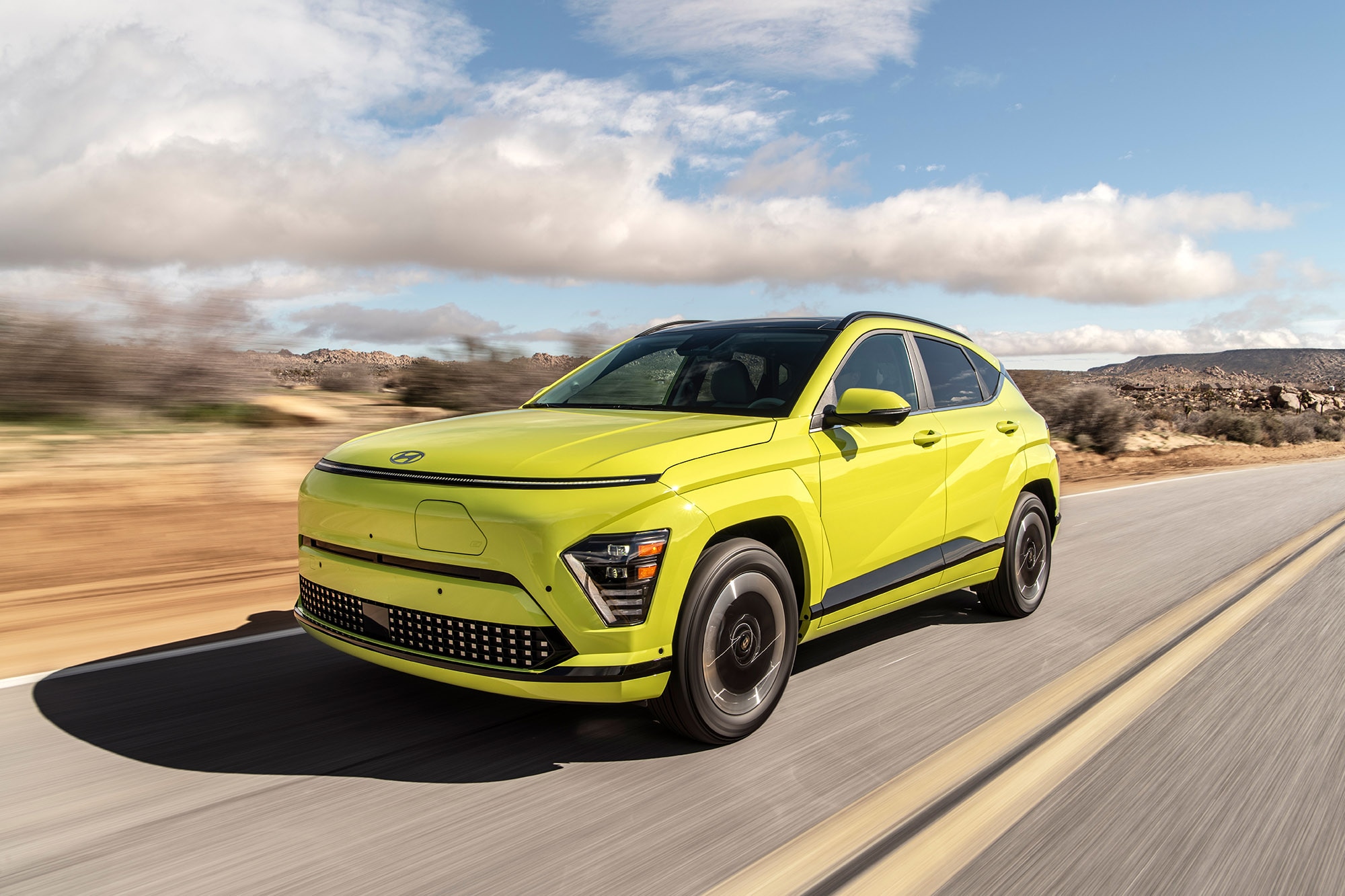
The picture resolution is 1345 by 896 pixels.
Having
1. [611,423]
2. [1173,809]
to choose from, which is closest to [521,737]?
[611,423]

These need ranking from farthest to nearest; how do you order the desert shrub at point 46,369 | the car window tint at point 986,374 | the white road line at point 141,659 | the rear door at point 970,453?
the desert shrub at point 46,369, the car window tint at point 986,374, the rear door at point 970,453, the white road line at point 141,659

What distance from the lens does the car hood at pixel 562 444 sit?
365 cm

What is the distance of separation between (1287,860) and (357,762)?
3110 mm

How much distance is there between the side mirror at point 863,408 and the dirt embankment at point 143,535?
135 inches

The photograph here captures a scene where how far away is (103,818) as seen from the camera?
10.5ft

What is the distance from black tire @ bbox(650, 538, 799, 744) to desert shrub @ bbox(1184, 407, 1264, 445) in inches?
1355

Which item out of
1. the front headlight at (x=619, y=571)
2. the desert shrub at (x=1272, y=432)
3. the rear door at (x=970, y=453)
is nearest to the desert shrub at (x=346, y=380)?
the rear door at (x=970, y=453)

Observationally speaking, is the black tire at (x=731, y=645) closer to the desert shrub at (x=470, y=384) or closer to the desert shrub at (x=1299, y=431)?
the desert shrub at (x=470, y=384)

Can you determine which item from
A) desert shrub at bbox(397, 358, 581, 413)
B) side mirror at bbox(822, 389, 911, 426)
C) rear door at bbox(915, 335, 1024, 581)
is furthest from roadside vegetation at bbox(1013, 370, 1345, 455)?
side mirror at bbox(822, 389, 911, 426)

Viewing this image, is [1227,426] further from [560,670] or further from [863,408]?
[560,670]

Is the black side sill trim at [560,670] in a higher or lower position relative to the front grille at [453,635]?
lower

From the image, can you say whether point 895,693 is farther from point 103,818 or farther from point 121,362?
point 121,362

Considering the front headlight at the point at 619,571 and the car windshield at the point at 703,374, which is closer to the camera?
the front headlight at the point at 619,571

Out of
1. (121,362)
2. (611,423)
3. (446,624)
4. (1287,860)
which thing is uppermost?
(121,362)
